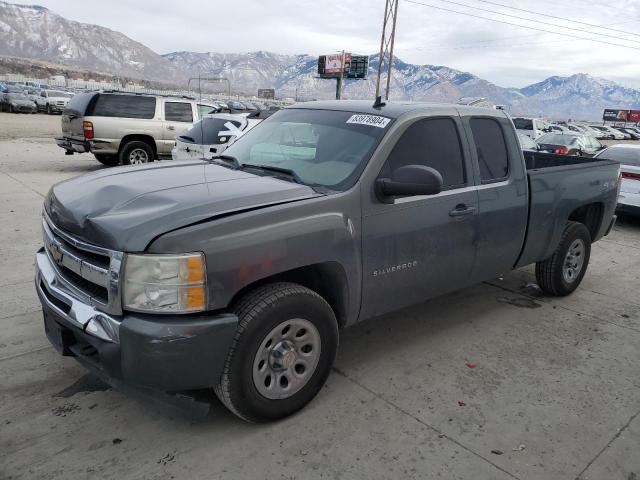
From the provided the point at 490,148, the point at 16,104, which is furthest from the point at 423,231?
the point at 16,104

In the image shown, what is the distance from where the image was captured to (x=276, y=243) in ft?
9.07

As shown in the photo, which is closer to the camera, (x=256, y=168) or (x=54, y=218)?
(x=54, y=218)

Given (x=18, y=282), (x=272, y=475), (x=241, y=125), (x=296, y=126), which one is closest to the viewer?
(x=272, y=475)

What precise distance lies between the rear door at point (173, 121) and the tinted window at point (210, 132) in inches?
92.4

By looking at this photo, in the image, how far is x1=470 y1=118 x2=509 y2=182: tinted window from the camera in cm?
412

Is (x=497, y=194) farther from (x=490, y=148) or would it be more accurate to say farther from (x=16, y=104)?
(x=16, y=104)

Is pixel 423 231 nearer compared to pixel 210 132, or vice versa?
pixel 423 231

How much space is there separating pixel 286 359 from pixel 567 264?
3.71 m

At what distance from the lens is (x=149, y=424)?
2.99 meters

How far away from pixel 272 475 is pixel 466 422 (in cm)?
126

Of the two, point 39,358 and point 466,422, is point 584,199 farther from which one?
point 39,358

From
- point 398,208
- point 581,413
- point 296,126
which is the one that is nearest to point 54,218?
point 296,126

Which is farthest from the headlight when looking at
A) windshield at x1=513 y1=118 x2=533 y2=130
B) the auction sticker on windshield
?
windshield at x1=513 y1=118 x2=533 y2=130

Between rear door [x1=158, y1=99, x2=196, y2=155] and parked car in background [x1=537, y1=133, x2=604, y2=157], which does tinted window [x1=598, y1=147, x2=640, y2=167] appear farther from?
rear door [x1=158, y1=99, x2=196, y2=155]
